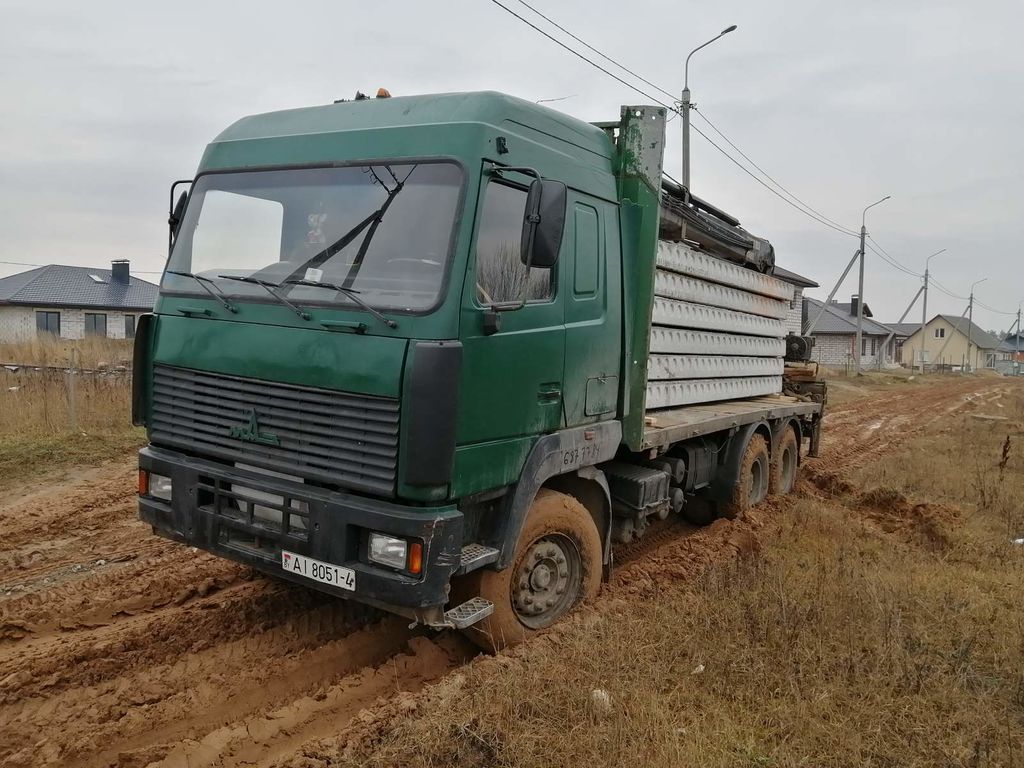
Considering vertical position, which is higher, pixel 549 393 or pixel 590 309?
pixel 590 309

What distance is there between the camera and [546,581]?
4.39m

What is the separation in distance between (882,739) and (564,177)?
3.21 metres

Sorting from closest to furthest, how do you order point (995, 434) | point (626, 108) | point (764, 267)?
point (626, 108), point (764, 267), point (995, 434)

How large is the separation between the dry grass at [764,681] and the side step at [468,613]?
28cm

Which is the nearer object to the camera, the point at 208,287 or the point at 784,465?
the point at 208,287

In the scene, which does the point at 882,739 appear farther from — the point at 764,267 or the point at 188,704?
the point at 764,267

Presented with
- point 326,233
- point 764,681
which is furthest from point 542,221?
point 764,681

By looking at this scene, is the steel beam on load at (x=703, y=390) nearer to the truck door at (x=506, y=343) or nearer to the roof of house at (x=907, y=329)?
the truck door at (x=506, y=343)

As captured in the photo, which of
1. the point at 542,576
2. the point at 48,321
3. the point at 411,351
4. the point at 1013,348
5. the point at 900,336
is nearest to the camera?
the point at 411,351

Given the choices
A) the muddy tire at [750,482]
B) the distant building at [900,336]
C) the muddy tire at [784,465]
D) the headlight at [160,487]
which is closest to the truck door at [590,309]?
the headlight at [160,487]

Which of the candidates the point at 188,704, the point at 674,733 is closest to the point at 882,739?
the point at 674,733

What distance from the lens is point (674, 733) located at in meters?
3.21

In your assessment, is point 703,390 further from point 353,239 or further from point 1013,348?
point 1013,348

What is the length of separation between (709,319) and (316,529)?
4.12 m
